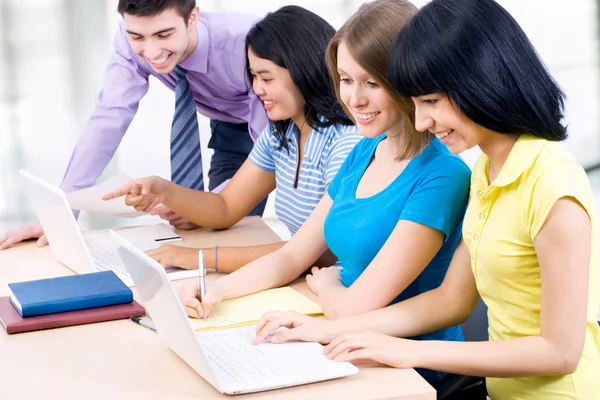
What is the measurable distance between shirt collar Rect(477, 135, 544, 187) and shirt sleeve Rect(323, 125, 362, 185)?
656 millimetres

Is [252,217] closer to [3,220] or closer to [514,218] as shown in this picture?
[514,218]

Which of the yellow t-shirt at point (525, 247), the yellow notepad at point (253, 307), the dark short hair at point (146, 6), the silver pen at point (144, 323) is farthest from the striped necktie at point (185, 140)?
the yellow t-shirt at point (525, 247)

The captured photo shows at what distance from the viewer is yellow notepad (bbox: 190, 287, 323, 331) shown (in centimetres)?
156

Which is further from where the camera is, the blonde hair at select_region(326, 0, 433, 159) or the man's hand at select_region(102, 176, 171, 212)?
the man's hand at select_region(102, 176, 171, 212)

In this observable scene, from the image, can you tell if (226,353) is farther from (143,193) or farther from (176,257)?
(143,193)

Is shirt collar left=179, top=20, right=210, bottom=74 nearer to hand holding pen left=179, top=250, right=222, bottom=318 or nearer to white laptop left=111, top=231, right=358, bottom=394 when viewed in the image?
hand holding pen left=179, top=250, right=222, bottom=318

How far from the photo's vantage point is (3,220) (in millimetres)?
4508

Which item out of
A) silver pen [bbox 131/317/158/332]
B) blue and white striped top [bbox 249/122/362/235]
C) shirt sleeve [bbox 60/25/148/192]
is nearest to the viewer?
silver pen [bbox 131/317/158/332]

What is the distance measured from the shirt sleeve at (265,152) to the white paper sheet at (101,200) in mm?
342

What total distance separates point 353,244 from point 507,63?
1.76 ft

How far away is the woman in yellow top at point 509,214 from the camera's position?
130 centimetres

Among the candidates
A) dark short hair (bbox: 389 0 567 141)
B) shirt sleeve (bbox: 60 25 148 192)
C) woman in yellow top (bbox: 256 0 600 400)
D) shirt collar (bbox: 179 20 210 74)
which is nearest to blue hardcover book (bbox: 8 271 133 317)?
woman in yellow top (bbox: 256 0 600 400)

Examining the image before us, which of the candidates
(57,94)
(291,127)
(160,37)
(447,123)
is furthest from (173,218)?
(57,94)

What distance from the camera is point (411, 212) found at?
61.8 inches
